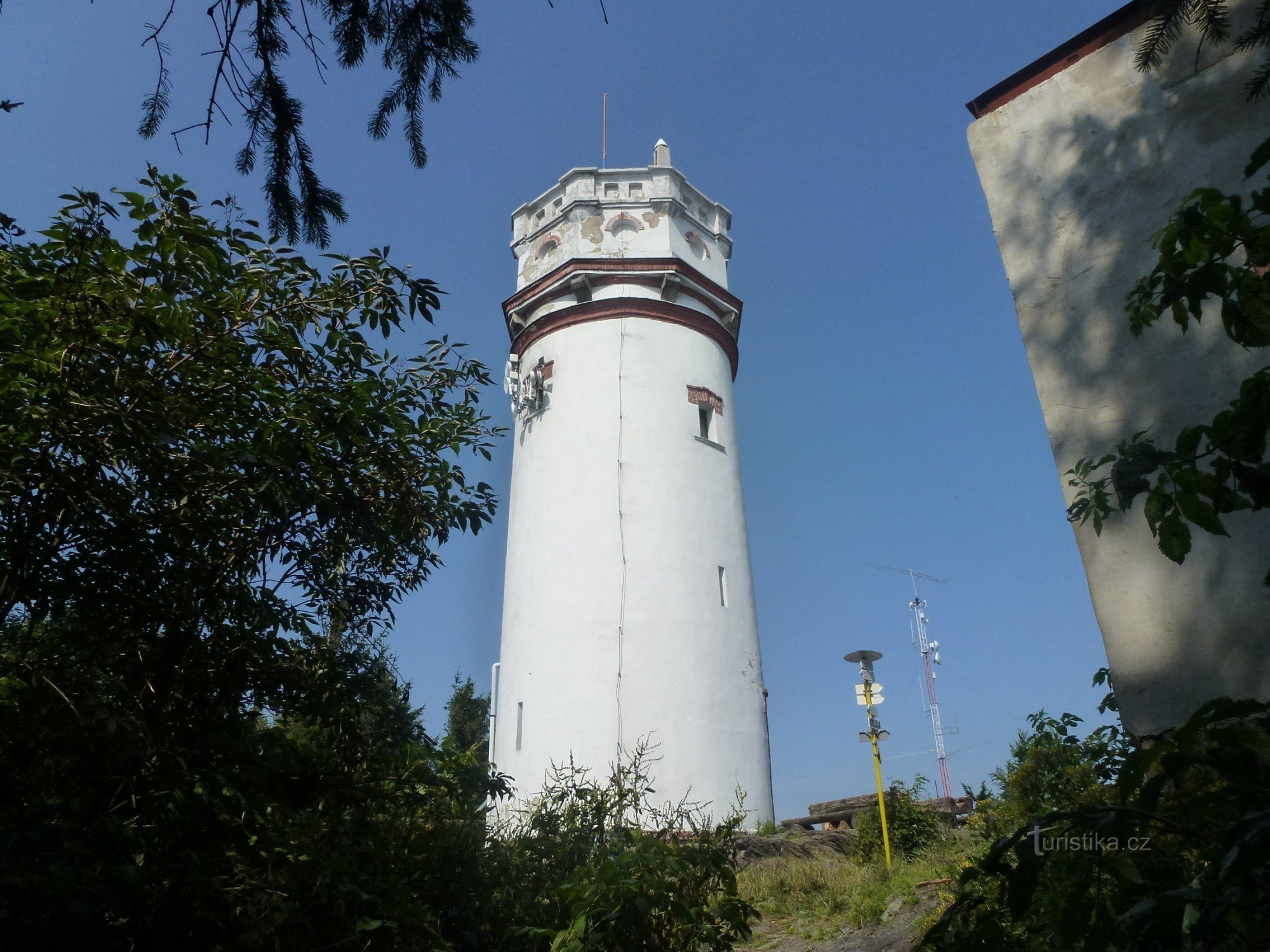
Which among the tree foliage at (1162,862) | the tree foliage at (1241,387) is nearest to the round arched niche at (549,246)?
the tree foliage at (1241,387)

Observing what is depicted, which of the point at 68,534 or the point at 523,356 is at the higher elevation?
the point at 523,356

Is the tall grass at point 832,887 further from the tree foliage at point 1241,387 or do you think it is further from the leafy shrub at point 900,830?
the tree foliage at point 1241,387

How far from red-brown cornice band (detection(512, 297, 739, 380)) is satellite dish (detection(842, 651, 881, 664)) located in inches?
238

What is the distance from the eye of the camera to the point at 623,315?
14.8 m

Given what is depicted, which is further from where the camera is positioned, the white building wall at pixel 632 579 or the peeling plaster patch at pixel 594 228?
the peeling plaster patch at pixel 594 228

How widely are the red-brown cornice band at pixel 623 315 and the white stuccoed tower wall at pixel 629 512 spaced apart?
31 millimetres

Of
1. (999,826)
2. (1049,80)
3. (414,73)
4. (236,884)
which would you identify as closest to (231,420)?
(414,73)

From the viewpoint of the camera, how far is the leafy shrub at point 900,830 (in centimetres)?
1111

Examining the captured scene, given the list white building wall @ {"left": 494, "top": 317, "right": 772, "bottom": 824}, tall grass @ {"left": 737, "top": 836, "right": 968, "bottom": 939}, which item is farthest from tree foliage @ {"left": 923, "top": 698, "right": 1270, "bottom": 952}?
white building wall @ {"left": 494, "top": 317, "right": 772, "bottom": 824}

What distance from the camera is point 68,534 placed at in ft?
13.0

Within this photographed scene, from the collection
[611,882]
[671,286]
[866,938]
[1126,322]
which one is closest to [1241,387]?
[1126,322]

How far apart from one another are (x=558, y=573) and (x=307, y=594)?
26.9 ft

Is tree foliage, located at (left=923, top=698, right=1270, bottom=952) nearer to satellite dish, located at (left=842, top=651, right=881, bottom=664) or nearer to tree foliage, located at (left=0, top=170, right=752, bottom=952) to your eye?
tree foliage, located at (left=0, top=170, right=752, bottom=952)

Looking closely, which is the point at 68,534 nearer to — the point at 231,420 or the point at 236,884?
the point at 231,420
